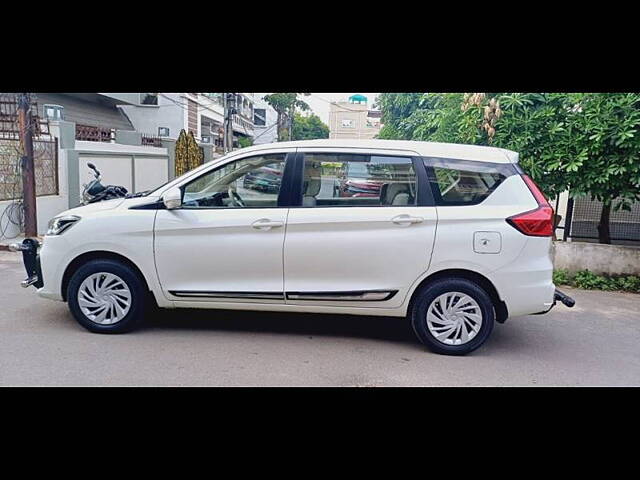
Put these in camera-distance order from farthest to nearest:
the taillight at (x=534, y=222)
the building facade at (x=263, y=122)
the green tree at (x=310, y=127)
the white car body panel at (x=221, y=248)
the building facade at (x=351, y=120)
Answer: the green tree at (x=310, y=127) → the building facade at (x=263, y=122) → the building facade at (x=351, y=120) → the white car body panel at (x=221, y=248) → the taillight at (x=534, y=222)

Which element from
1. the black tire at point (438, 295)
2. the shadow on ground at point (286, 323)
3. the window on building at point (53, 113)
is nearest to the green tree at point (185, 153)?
the window on building at point (53, 113)

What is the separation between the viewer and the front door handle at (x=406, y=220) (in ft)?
13.6

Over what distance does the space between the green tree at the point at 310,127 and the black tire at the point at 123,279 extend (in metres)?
54.9

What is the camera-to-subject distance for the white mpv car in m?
4.12

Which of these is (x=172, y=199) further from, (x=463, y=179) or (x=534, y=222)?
(x=534, y=222)

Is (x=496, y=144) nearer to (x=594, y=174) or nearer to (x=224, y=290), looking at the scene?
(x=594, y=174)

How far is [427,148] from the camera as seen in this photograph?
4352 millimetres

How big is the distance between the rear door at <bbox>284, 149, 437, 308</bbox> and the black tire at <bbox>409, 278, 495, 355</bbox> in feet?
0.55

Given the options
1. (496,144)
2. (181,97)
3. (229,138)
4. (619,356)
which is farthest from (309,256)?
(181,97)

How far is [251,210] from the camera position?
14.1 feet

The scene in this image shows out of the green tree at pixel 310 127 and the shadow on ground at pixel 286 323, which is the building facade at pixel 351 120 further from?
the shadow on ground at pixel 286 323

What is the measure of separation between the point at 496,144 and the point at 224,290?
15.7 ft

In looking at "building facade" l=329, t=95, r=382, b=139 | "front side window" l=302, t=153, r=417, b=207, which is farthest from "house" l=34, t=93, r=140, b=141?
"building facade" l=329, t=95, r=382, b=139

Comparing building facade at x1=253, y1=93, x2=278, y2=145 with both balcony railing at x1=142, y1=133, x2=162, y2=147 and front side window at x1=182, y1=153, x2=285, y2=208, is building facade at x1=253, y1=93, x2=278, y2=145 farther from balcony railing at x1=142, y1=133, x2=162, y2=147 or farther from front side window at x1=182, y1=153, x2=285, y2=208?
front side window at x1=182, y1=153, x2=285, y2=208
